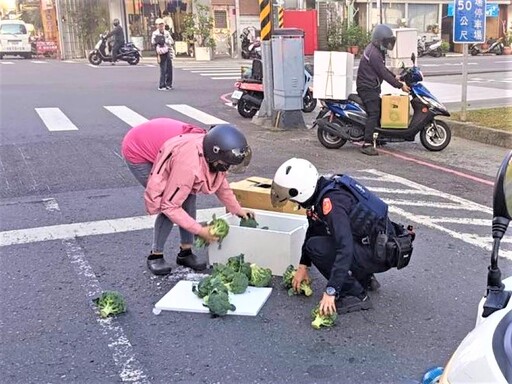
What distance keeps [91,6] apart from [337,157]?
A: 86.3 ft

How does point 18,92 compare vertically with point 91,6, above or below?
below

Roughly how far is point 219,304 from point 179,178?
0.88 m

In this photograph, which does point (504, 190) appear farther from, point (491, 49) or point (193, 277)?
point (491, 49)

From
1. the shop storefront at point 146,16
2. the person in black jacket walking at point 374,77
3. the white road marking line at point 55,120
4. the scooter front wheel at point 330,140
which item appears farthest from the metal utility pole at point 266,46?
the shop storefront at point 146,16

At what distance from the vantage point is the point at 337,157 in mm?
8578

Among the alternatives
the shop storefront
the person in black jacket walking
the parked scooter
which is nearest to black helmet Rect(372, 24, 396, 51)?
the person in black jacket walking

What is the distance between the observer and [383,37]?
8289 mm

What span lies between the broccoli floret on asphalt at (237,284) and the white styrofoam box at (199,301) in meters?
0.04

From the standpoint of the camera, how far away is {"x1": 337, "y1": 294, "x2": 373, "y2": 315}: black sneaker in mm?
3912

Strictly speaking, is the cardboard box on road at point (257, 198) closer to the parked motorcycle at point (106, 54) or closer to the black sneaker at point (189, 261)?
the black sneaker at point (189, 261)

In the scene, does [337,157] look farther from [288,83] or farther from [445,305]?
[445,305]

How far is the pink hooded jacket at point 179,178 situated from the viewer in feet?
13.4

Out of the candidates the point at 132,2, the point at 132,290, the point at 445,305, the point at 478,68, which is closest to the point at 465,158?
the point at 445,305

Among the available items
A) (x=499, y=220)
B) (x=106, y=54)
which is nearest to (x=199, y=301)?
(x=499, y=220)
